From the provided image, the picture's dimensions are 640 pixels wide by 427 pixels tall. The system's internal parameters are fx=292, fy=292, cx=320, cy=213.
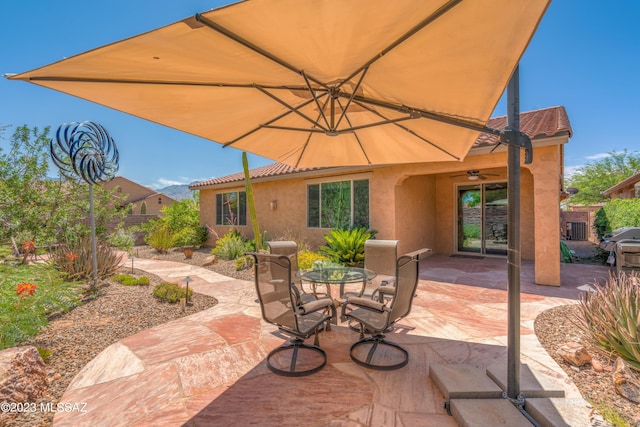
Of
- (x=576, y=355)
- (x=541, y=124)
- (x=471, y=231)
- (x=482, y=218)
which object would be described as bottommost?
(x=576, y=355)

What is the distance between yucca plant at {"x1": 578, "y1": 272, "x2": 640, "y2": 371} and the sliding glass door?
6.78 m

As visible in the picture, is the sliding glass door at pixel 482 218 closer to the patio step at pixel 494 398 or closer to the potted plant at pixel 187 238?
the patio step at pixel 494 398

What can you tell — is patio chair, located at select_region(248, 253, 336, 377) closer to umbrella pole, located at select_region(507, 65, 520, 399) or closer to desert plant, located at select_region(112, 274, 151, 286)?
umbrella pole, located at select_region(507, 65, 520, 399)

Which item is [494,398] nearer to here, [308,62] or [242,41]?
[308,62]

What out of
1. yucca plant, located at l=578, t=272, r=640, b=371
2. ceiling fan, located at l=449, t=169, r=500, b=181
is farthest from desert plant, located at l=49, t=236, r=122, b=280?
ceiling fan, located at l=449, t=169, r=500, b=181

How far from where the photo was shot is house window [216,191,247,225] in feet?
44.6

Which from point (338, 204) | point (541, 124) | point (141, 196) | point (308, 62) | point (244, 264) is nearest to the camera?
point (308, 62)

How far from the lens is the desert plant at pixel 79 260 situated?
629 cm

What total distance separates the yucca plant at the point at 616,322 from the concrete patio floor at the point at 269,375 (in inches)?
23.1

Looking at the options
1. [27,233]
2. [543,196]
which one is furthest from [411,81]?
[27,233]

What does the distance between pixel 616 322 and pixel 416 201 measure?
23.5 ft

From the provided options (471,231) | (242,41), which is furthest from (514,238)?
(471,231)

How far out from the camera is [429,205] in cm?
1095

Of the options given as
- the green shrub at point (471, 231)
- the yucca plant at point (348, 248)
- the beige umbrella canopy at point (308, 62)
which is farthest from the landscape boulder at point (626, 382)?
the green shrub at point (471, 231)
